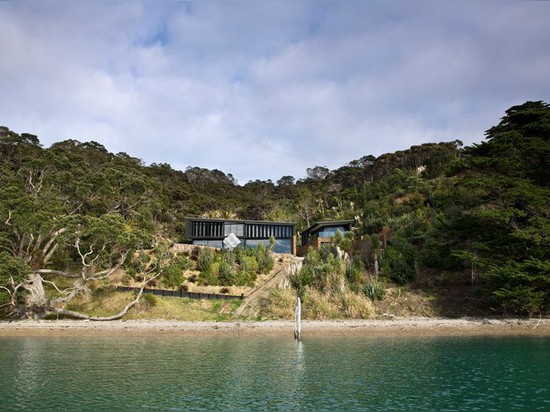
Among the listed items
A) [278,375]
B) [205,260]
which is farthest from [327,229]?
[278,375]

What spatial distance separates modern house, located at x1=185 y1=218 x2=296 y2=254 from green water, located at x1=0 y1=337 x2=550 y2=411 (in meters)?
28.0

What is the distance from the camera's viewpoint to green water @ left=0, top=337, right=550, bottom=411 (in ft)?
45.5

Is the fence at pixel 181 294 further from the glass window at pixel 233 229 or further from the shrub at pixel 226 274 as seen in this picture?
the glass window at pixel 233 229

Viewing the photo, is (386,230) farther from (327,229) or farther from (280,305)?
(280,305)

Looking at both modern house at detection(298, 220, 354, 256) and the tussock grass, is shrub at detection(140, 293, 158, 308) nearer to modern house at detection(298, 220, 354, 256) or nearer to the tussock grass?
the tussock grass

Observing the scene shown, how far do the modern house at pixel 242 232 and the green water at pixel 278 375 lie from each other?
27971mm

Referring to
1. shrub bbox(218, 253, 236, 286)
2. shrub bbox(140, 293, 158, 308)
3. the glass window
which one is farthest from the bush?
the glass window

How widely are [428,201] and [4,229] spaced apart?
150 ft

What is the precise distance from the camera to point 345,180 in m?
94.2

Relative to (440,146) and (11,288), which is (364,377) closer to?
(11,288)

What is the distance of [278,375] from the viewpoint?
58.9 feet

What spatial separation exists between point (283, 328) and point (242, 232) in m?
25.1

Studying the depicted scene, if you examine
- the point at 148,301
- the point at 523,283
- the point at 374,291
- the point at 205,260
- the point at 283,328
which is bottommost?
the point at 283,328

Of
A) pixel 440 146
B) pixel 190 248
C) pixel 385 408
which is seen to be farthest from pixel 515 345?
pixel 440 146
